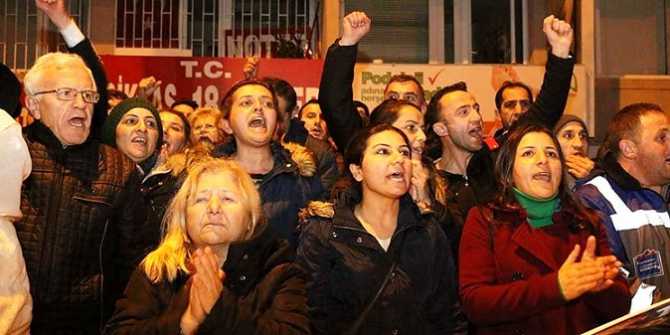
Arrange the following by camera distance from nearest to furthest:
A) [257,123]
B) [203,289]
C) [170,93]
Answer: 1. [203,289]
2. [257,123]
3. [170,93]

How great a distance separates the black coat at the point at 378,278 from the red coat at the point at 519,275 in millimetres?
143

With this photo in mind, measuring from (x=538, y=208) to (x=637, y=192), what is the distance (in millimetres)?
762

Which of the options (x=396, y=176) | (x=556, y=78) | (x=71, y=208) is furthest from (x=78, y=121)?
(x=556, y=78)

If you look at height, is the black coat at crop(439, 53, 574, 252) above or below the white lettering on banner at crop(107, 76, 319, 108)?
below

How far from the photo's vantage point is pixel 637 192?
4156mm

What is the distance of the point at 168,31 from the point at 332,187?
7.49 meters

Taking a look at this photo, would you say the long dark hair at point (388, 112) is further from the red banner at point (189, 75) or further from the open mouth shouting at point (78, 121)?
the red banner at point (189, 75)

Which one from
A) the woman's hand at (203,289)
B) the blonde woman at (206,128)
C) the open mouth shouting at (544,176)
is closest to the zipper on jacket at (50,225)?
the woman's hand at (203,289)

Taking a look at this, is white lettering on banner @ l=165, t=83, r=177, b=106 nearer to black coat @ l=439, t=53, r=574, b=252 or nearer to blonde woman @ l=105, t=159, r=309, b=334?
black coat @ l=439, t=53, r=574, b=252

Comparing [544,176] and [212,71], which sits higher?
[212,71]

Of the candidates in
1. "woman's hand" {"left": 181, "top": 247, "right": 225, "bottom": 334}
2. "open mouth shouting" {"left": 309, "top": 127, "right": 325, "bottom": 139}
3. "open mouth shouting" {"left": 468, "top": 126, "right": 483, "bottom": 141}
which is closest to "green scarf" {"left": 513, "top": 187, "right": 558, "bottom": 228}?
"open mouth shouting" {"left": 468, "top": 126, "right": 483, "bottom": 141}

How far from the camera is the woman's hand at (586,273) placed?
3.12 metres

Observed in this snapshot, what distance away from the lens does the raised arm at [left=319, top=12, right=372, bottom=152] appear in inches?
177

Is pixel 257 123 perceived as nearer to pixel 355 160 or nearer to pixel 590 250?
pixel 355 160
